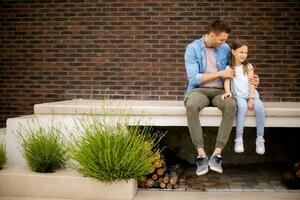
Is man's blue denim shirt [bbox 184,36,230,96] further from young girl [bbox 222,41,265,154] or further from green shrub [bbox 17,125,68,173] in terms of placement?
green shrub [bbox 17,125,68,173]

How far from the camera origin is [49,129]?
15.4ft

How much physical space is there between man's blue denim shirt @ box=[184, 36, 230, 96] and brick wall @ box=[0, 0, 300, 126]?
4.64 feet

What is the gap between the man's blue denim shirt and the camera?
4504 millimetres

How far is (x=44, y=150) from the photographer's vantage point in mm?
4387

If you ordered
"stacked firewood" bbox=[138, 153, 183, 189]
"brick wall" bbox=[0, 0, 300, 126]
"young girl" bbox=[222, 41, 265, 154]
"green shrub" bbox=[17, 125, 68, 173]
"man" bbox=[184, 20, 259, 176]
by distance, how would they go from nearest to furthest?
1. "man" bbox=[184, 20, 259, 176]
2. "young girl" bbox=[222, 41, 265, 154]
3. "green shrub" bbox=[17, 125, 68, 173]
4. "stacked firewood" bbox=[138, 153, 183, 189]
5. "brick wall" bbox=[0, 0, 300, 126]

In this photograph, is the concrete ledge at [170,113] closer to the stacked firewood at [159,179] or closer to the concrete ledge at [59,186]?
the stacked firewood at [159,179]

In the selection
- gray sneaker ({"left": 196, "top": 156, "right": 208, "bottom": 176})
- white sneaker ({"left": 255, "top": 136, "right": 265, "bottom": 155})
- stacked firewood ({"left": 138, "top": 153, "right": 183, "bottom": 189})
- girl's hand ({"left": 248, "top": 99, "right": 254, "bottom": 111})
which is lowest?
stacked firewood ({"left": 138, "top": 153, "right": 183, "bottom": 189})

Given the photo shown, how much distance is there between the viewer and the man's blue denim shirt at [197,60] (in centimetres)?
450

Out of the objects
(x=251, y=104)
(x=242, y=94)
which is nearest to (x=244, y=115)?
(x=251, y=104)

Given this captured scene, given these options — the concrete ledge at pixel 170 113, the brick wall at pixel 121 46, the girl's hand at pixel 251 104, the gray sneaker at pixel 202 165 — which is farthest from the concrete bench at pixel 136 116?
the brick wall at pixel 121 46

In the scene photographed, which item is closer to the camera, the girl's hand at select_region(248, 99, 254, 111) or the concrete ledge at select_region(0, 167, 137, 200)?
the concrete ledge at select_region(0, 167, 137, 200)

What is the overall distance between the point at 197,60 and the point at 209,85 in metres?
0.33

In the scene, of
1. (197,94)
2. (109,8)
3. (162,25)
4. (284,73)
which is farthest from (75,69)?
(284,73)

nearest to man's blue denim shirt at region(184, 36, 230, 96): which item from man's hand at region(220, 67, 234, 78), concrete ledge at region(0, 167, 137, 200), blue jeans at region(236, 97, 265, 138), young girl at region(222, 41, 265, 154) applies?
young girl at region(222, 41, 265, 154)
